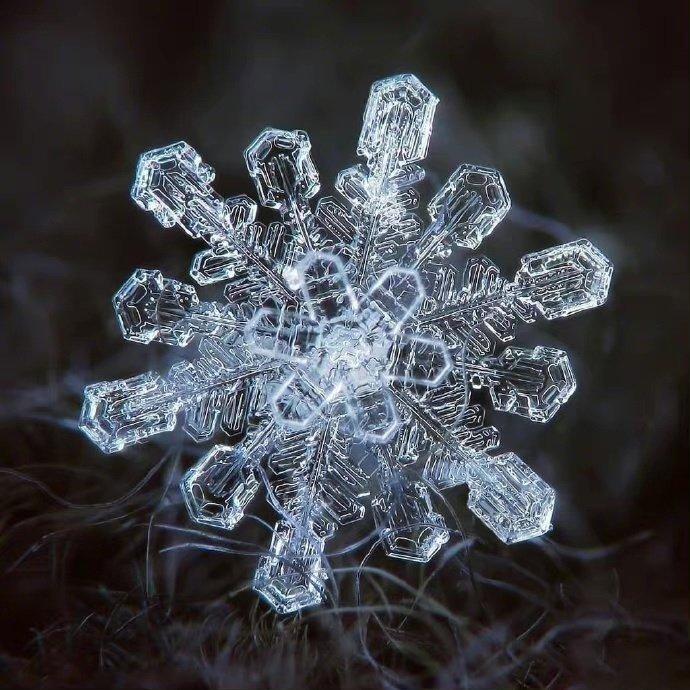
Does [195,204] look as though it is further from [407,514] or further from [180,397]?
[407,514]

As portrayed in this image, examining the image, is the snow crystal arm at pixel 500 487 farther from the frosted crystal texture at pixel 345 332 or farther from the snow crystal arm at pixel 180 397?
the snow crystal arm at pixel 180 397

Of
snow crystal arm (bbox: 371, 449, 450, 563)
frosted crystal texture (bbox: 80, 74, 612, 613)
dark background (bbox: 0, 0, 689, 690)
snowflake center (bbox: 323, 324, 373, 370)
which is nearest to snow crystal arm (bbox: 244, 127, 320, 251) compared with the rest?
frosted crystal texture (bbox: 80, 74, 612, 613)

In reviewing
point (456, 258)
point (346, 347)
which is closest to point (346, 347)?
point (346, 347)

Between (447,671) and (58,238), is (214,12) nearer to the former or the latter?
(58,238)

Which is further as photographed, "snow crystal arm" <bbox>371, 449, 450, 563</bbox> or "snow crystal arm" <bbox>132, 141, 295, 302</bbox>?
"snow crystal arm" <bbox>371, 449, 450, 563</bbox>

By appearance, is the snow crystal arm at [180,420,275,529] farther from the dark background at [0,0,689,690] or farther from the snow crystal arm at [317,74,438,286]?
the snow crystal arm at [317,74,438,286]
